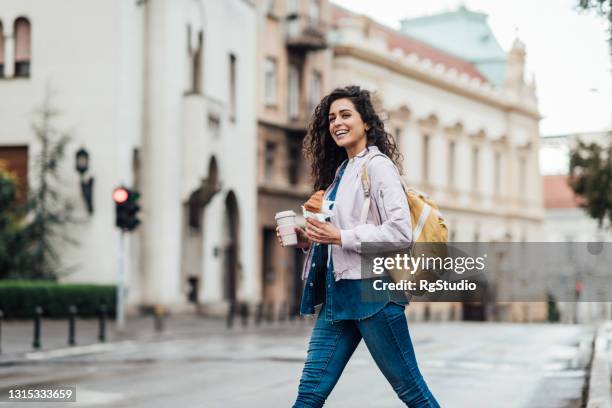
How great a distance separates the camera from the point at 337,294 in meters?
5.85

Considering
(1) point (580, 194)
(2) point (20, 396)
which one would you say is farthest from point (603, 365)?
(1) point (580, 194)

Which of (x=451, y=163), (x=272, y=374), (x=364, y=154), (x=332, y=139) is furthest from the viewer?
(x=451, y=163)

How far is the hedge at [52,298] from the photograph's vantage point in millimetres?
26328

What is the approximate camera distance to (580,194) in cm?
3167

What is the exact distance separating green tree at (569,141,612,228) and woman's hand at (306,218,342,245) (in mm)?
19652

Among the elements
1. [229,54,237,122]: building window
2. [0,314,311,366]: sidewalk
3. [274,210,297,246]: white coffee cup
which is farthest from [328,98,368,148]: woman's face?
[229,54,237,122]: building window

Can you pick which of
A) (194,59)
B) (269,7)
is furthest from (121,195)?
(269,7)

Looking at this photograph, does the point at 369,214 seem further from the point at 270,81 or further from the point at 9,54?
the point at 270,81

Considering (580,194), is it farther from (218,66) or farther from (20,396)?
(20,396)

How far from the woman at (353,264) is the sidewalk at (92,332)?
40.1 feet

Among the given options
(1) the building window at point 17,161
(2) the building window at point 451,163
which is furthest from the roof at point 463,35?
(1) the building window at point 17,161

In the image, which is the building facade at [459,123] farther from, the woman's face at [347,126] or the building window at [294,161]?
the woman's face at [347,126]

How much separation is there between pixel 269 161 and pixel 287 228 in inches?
1489

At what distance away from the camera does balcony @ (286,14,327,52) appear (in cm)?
4438
